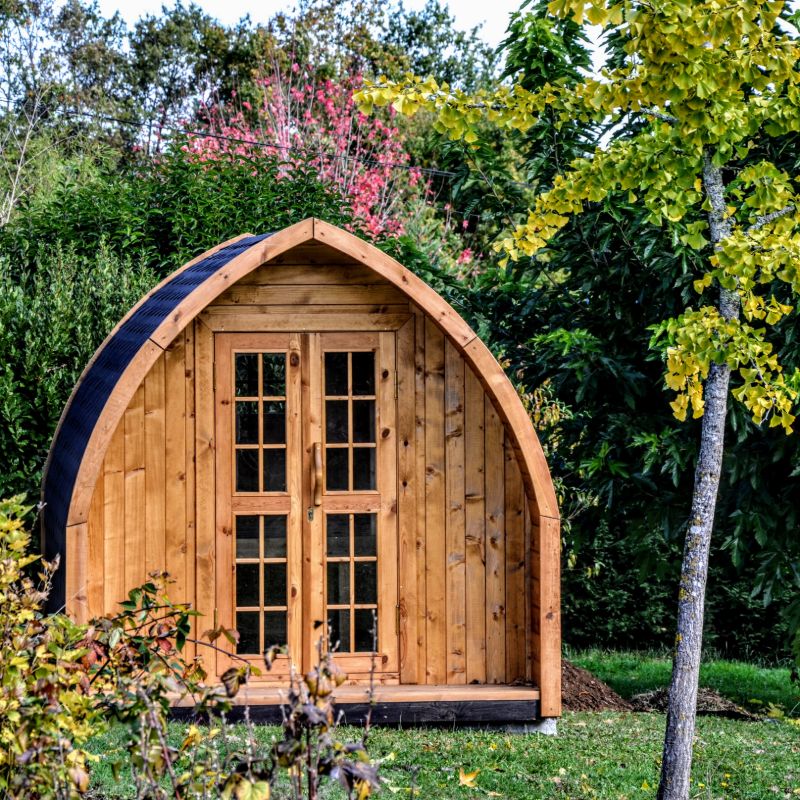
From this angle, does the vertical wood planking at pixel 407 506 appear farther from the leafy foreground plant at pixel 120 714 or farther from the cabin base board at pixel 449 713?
the leafy foreground plant at pixel 120 714

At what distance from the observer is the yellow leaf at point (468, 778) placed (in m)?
4.86

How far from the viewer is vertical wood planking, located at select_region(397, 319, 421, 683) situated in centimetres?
632

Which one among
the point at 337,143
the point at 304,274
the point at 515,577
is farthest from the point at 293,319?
the point at 337,143

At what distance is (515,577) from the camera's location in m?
6.36

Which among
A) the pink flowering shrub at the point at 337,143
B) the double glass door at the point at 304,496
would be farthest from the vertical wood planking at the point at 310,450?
the pink flowering shrub at the point at 337,143

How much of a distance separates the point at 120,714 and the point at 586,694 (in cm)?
542

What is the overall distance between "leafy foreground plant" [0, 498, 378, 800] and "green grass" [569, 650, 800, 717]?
237 inches

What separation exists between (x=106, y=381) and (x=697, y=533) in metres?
3.28

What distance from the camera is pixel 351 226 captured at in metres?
10.5

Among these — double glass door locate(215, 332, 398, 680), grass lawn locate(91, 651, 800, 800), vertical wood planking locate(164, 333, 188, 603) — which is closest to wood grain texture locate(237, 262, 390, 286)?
double glass door locate(215, 332, 398, 680)

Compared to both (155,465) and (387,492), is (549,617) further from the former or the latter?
(155,465)

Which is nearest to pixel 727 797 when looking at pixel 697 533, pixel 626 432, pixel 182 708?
pixel 697 533

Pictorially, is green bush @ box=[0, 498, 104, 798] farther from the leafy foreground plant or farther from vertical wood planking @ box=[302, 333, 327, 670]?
vertical wood planking @ box=[302, 333, 327, 670]

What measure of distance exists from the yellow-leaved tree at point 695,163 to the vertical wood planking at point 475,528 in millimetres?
1747
